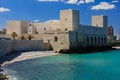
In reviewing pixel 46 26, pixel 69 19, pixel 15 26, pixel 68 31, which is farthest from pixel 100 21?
pixel 15 26

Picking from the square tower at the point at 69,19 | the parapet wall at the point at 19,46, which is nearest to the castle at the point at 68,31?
the square tower at the point at 69,19

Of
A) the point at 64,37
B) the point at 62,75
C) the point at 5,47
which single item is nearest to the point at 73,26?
the point at 64,37

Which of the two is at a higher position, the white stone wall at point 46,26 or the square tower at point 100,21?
the square tower at point 100,21

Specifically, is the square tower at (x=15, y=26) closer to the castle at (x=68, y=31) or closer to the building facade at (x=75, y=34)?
the castle at (x=68, y=31)

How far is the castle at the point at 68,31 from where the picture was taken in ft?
163

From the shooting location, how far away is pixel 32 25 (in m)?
64.1

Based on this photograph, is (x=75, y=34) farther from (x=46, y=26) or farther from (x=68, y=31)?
(x=46, y=26)

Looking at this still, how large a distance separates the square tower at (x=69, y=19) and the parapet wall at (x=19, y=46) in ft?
29.9

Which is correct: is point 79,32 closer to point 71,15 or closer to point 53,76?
point 71,15

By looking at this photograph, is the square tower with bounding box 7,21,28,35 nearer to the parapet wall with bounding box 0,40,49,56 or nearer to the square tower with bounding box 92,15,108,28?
the parapet wall with bounding box 0,40,49,56

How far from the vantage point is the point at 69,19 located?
55531 mm

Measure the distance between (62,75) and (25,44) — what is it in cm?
2255

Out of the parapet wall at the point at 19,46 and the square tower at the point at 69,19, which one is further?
the square tower at the point at 69,19

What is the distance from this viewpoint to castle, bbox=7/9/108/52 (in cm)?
4969
